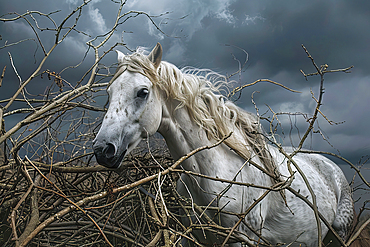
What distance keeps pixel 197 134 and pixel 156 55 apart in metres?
0.70

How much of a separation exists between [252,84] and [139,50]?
103cm

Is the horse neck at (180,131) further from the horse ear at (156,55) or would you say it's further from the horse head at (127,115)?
the horse ear at (156,55)

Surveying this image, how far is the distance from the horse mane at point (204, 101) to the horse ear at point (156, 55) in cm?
4

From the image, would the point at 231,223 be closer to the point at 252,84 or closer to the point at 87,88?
the point at 252,84

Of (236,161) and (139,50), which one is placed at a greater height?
(139,50)

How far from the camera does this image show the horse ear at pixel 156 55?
1.96 metres

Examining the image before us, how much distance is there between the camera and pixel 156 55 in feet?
6.47

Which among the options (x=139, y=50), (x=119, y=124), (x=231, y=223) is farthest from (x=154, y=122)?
(x=231, y=223)

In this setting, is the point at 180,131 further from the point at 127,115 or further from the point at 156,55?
the point at 156,55

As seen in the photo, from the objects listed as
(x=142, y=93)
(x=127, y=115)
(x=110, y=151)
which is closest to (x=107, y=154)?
(x=110, y=151)

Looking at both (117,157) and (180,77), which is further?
(180,77)

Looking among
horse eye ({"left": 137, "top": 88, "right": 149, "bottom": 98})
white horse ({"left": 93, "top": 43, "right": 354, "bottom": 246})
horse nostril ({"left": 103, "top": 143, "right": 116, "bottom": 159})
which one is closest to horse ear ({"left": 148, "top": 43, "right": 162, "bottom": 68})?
white horse ({"left": 93, "top": 43, "right": 354, "bottom": 246})

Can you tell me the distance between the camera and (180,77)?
196cm

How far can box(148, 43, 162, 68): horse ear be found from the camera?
196 cm
